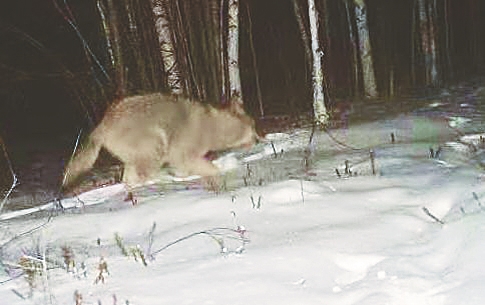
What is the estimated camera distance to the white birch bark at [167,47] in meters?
9.17

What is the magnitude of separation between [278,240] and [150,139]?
127 inches

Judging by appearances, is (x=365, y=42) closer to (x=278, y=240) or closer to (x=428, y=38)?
(x=428, y=38)

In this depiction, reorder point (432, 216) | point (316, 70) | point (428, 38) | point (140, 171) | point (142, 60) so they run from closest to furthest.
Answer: point (432, 216) → point (140, 171) → point (316, 70) → point (142, 60) → point (428, 38)

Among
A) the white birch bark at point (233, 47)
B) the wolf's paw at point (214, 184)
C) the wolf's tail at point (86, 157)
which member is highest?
the white birch bark at point (233, 47)

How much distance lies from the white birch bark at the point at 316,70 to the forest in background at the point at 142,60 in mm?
198

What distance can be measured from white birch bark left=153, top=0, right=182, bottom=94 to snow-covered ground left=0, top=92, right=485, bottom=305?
9.34 ft

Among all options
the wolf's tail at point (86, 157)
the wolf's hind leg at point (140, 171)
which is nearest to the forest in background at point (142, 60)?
the wolf's tail at point (86, 157)

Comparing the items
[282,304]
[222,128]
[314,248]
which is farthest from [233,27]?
[282,304]

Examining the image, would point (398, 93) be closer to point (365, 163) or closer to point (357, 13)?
point (357, 13)

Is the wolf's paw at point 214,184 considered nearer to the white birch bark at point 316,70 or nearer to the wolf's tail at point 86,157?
the wolf's tail at point 86,157

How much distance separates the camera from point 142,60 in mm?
12203

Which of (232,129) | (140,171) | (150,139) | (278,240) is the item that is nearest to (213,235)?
(278,240)

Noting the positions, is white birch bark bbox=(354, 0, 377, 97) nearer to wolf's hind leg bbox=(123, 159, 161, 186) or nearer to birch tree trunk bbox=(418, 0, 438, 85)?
birch tree trunk bbox=(418, 0, 438, 85)

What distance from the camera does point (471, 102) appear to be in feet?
37.7
